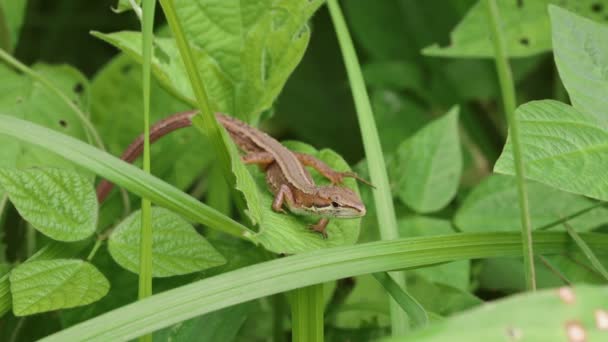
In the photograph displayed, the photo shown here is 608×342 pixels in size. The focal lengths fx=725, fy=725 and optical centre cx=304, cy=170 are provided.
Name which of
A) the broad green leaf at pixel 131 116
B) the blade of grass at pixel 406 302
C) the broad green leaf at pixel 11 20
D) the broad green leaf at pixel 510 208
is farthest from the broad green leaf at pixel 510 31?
the broad green leaf at pixel 11 20

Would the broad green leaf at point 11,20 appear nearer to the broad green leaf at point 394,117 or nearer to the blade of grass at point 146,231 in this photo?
the blade of grass at point 146,231

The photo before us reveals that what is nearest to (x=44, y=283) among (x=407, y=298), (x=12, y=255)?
(x=12, y=255)

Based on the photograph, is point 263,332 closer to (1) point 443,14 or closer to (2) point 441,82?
(2) point 441,82

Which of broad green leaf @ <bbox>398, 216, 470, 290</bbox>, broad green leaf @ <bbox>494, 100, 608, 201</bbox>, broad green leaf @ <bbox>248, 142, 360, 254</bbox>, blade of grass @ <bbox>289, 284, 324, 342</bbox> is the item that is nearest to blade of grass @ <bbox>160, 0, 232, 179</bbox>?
broad green leaf @ <bbox>248, 142, 360, 254</bbox>

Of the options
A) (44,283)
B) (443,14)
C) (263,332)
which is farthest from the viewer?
(443,14)

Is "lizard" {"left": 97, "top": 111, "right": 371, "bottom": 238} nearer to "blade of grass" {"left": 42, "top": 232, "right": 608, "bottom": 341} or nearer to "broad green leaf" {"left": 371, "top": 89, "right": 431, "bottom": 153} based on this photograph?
"blade of grass" {"left": 42, "top": 232, "right": 608, "bottom": 341}

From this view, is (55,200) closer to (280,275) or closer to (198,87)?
(198,87)
